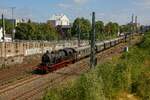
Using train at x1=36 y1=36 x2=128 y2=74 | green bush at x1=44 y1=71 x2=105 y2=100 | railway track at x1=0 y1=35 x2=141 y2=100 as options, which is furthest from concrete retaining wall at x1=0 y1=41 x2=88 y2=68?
green bush at x1=44 y1=71 x2=105 y2=100

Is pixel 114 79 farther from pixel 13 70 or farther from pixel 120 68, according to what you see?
pixel 13 70

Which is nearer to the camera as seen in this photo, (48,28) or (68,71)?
(68,71)

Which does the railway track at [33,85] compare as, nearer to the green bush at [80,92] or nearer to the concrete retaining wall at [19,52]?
the concrete retaining wall at [19,52]

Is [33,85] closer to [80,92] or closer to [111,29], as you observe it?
[80,92]

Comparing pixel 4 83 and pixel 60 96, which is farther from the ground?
pixel 60 96

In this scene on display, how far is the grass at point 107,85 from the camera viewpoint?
18.3m

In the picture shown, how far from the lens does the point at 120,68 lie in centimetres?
3228

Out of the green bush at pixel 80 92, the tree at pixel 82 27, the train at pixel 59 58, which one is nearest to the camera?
the green bush at pixel 80 92

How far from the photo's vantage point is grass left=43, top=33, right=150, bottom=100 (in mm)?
18328

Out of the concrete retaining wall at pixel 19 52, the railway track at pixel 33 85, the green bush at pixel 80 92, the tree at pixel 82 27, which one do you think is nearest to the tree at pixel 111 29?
the tree at pixel 82 27

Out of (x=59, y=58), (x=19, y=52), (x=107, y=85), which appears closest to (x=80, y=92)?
(x=107, y=85)

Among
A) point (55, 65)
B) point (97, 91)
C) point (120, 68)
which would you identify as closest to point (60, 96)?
point (97, 91)

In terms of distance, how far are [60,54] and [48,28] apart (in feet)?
220

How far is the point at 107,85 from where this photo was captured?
26.3 m
